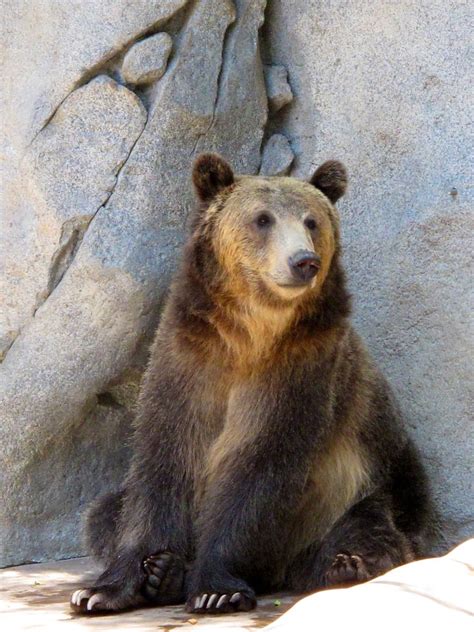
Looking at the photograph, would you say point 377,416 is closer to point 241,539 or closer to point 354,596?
point 241,539

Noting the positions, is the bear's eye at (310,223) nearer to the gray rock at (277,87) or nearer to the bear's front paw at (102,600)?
the gray rock at (277,87)

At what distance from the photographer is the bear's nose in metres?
5.16

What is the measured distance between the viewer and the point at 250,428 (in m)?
5.38

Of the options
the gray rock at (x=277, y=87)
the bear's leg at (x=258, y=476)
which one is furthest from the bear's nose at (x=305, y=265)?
the gray rock at (x=277, y=87)

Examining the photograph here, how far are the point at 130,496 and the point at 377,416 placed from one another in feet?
4.22

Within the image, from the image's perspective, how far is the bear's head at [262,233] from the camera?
5297 mm

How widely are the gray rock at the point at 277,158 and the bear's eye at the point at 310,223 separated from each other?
1.49 metres

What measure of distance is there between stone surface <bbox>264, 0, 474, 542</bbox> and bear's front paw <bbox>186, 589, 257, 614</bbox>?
1.69 metres

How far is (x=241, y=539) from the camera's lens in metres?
5.24

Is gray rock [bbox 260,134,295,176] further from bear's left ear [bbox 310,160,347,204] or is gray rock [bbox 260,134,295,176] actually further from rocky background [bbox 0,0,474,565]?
bear's left ear [bbox 310,160,347,204]

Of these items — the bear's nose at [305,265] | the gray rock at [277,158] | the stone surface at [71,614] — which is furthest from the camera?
the gray rock at [277,158]

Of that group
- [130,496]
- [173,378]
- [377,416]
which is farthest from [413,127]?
[130,496]

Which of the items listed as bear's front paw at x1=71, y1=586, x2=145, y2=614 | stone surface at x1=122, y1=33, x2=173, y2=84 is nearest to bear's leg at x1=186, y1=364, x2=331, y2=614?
bear's front paw at x1=71, y1=586, x2=145, y2=614

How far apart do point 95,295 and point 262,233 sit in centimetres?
120
